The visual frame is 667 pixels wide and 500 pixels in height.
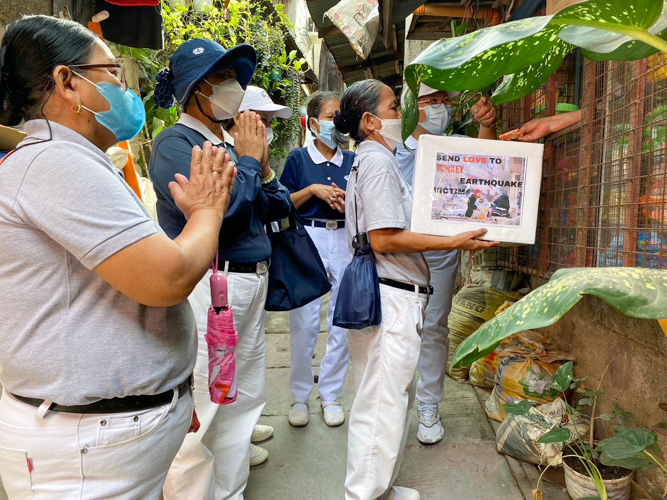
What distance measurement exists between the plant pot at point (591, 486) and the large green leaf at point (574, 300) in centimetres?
149

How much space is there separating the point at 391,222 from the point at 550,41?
2.93 feet

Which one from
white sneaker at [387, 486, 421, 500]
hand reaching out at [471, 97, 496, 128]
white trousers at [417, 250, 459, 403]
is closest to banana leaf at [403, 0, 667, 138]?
hand reaching out at [471, 97, 496, 128]

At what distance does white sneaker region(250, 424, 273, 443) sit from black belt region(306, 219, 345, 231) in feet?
4.45

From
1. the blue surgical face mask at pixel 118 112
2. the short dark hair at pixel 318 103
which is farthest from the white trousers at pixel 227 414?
the short dark hair at pixel 318 103

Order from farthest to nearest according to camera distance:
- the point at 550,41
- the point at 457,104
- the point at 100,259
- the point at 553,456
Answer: the point at 457,104 < the point at 553,456 < the point at 550,41 < the point at 100,259

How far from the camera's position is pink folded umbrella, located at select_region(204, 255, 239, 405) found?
1627mm

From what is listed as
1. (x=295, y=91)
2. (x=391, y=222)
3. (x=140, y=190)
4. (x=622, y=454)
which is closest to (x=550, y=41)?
(x=391, y=222)

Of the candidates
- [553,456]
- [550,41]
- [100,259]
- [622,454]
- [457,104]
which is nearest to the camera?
[100,259]

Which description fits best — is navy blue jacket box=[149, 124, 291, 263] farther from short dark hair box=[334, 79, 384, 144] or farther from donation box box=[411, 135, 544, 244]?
donation box box=[411, 135, 544, 244]

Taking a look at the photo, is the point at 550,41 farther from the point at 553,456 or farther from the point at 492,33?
the point at 553,456

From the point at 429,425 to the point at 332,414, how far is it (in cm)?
64

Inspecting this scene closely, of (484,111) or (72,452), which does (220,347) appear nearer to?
(72,452)

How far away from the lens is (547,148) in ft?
9.01

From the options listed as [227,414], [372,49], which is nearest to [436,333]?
[227,414]
